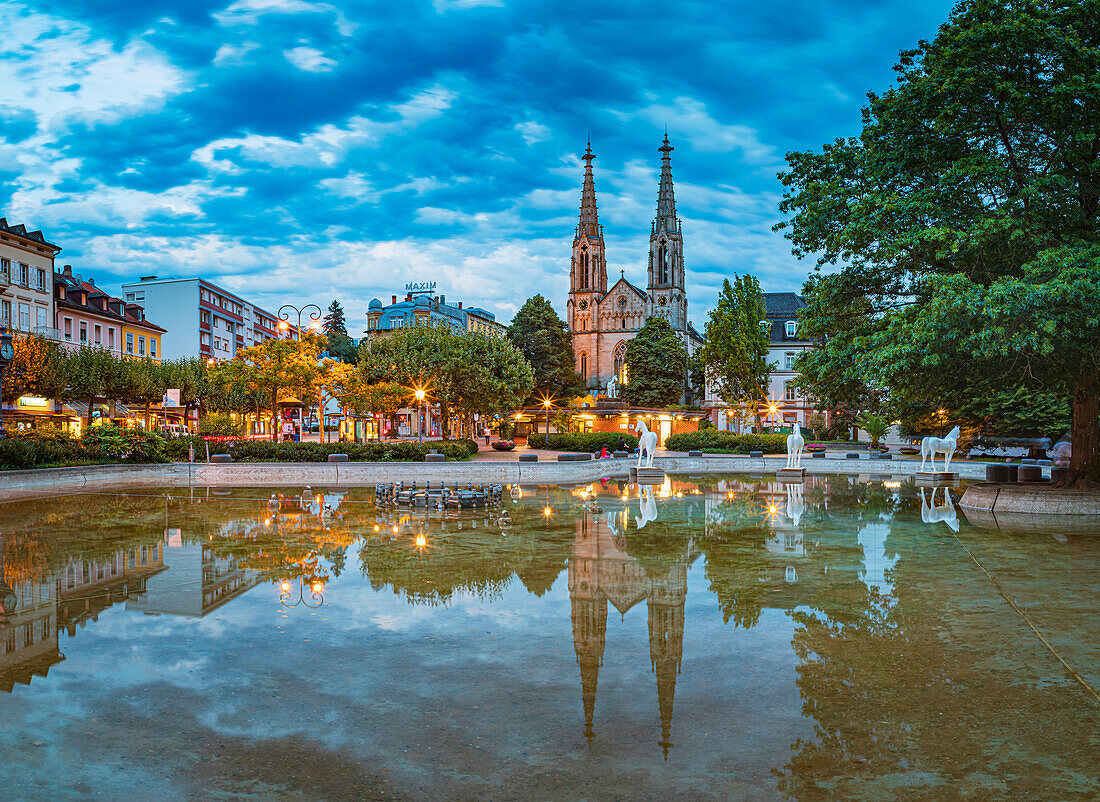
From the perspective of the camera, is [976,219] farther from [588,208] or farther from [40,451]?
[588,208]

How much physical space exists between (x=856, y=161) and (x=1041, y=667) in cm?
1855

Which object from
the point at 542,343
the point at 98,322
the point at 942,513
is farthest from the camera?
the point at 542,343

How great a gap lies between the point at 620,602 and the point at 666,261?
102400mm

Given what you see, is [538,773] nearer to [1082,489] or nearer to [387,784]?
[387,784]

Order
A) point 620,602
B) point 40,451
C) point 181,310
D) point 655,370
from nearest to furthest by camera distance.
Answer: point 620,602, point 40,451, point 181,310, point 655,370

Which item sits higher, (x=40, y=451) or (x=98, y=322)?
(x=98, y=322)

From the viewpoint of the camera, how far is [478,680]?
23.8 feet

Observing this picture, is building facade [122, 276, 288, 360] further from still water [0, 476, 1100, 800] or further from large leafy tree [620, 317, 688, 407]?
still water [0, 476, 1100, 800]

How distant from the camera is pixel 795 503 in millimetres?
24047

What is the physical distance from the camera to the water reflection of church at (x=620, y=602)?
281 inches

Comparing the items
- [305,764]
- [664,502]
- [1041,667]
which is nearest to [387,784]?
[305,764]

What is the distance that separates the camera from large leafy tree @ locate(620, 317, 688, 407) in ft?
292

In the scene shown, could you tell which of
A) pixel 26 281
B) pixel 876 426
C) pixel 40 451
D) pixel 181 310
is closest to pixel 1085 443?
pixel 876 426

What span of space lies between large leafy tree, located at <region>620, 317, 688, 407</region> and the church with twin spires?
14.5 metres
